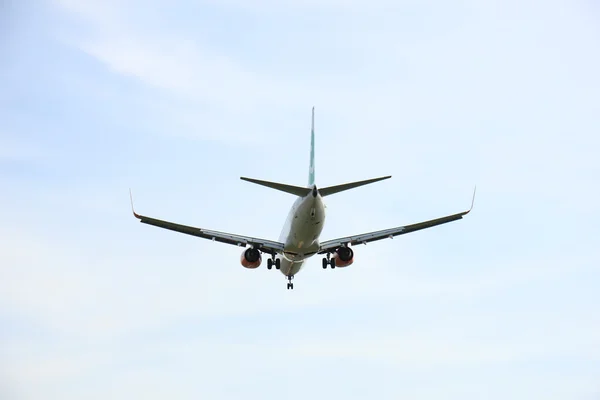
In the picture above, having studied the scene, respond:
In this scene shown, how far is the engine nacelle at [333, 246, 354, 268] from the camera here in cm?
5688

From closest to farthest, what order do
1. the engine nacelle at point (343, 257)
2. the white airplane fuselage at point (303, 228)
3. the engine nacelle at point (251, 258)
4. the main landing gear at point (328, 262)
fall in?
the white airplane fuselage at point (303, 228)
the engine nacelle at point (251, 258)
the engine nacelle at point (343, 257)
the main landing gear at point (328, 262)

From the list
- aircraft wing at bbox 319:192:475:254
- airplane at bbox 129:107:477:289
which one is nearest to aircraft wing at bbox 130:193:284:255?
airplane at bbox 129:107:477:289

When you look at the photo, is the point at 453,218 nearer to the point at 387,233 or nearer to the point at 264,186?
the point at 387,233

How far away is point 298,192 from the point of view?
50.2 metres

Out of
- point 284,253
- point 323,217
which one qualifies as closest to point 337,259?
point 284,253

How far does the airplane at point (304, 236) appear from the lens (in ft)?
164

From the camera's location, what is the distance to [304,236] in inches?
2041

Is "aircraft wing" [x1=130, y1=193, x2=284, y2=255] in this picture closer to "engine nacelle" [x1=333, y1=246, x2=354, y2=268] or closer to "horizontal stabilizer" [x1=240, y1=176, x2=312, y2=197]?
"engine nacelle" [x1=333, y1=246, x2=354, y2=268]

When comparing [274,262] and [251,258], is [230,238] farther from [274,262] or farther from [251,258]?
[274,262]

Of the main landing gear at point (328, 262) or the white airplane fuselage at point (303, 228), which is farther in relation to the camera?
the main landing gear at point (328, 262)

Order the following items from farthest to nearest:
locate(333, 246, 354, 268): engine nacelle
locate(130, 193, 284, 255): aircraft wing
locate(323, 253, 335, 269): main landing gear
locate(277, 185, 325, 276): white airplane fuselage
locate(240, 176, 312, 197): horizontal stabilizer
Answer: locate(323, 253, 335, 269): main landing gear, locate(333, 246, 354, 268): engine nacelle, locate(130, 193, 284, 255): aircraft wing, locate(277, 185, 325, 276): white airplane fuselage, locate(240, 176, 312, 197): horizontal stabilizer

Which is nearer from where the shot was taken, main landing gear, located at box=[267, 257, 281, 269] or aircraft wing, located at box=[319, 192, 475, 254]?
aircraft wing, located at box=[319, 192, 475, 254]

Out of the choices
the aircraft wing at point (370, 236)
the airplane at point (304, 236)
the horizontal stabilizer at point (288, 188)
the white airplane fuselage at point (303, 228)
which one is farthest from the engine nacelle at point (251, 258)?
the horizontal stabilizer at point (288, 188)

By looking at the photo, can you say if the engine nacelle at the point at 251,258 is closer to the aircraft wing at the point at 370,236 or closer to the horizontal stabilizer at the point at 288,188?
the aircraft wing at the point at 370,236
